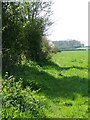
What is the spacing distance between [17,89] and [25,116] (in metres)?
1.42

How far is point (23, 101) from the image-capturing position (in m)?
9.79

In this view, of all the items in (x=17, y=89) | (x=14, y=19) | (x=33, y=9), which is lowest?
(x=17, y=89)

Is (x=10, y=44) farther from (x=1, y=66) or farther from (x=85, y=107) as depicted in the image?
(x=85, y=107)

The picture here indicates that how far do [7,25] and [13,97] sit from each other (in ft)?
23.3

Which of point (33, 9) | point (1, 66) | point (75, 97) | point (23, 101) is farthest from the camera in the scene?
point (33, 9)

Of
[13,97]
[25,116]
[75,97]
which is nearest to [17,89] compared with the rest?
[13,97]

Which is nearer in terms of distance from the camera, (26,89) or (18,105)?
(18,105)

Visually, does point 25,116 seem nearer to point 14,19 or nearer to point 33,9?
point 14,19

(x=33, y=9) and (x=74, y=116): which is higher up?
(x=33, y=9)

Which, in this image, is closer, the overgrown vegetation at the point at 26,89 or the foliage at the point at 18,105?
the foliage at the point at 18,105

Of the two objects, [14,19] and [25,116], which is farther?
[14,19]

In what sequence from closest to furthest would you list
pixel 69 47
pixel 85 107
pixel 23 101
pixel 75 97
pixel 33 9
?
pixel 23 101 < pixel 85 107 < pixel 75 97 < pixel 33 9 < pixel 69 47

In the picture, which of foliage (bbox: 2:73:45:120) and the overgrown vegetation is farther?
the overgrown vegetation

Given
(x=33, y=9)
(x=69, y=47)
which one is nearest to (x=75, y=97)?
(x=33, y=9)
